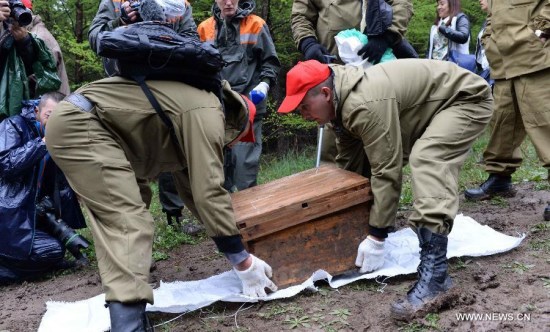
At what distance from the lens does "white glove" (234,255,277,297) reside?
125 inches

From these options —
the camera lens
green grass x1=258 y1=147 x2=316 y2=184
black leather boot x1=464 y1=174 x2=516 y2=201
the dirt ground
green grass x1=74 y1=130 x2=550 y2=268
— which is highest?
the camera lens

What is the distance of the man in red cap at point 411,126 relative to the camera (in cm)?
308

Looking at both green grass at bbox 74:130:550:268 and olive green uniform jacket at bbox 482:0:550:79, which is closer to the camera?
olive green uniform jacket at bbox 482:0:550:79

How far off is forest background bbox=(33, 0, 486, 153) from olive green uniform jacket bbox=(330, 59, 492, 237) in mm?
4565

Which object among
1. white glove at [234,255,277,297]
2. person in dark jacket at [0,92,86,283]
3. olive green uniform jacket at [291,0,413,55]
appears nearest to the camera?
white glove at [234,255,277,297]

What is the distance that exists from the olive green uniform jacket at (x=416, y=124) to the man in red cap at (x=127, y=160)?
0.79m

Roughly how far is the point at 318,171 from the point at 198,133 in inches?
47.5

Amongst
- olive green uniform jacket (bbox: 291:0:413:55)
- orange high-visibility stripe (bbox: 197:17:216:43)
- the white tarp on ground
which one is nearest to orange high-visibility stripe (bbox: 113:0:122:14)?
orange high-visibility stripe (bbox: 197:17:216:43)

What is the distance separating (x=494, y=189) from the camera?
16.1 ft

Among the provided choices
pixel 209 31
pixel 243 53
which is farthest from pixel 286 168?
pixel 209 31

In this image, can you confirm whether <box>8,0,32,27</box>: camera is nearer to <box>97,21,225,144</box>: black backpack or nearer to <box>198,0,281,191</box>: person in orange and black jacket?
<box>198,0,281,191</box>: person in orange and black jacket

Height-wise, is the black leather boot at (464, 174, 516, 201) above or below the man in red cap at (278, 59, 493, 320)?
below

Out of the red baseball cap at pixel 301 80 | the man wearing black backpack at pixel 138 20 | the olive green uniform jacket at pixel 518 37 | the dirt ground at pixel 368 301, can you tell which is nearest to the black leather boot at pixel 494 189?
the dirt ground at pixel 368 301

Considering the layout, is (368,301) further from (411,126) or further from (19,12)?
(19,12)
